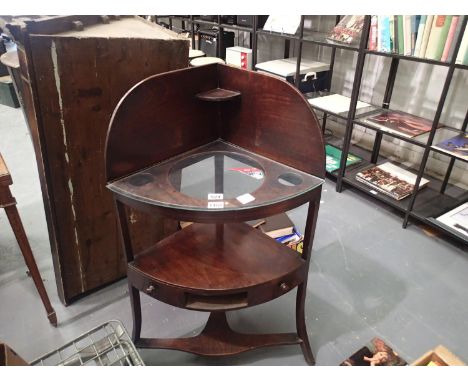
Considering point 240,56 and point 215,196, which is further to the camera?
point 240,56

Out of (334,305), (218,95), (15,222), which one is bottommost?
(334,305)

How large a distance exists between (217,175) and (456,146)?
4.57 feet

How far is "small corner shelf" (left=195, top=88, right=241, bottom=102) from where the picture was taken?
114 centimetres

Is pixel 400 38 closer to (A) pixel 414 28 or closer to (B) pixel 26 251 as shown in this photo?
(A) pixel 414 28

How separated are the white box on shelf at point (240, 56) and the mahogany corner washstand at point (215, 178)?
6.04ft

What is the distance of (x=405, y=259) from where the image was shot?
6.25 feet

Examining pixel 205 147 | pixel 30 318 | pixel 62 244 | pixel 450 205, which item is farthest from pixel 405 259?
pixel 30 318

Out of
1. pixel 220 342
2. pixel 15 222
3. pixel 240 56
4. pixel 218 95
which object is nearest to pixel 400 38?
pixel 218 95

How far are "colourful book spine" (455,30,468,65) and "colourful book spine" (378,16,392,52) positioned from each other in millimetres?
374

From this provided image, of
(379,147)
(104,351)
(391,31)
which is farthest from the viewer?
(379,147)

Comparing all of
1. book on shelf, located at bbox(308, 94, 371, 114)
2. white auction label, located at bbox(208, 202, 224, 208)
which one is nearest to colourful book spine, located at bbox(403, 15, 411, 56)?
book on shelf, located at bbox(308, 94, 371, 114)

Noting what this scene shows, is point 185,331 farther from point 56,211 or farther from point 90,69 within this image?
point 90,69

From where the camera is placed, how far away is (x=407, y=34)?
1924 mm

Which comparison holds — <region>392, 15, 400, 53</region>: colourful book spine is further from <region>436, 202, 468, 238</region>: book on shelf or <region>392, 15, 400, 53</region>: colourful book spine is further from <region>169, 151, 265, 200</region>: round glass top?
<region>169, 151, 265, 200</region>: round glass top
